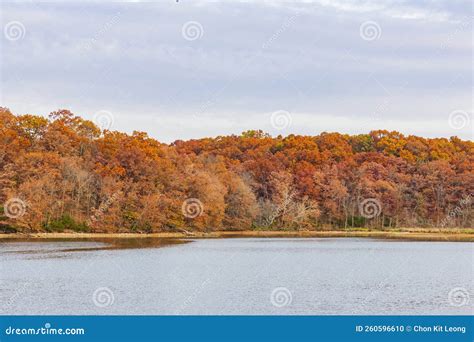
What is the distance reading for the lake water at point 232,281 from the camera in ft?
87.7

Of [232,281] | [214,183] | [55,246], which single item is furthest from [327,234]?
[232,281]

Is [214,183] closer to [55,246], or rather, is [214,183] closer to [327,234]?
[327,234]

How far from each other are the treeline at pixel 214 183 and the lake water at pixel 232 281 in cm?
1738

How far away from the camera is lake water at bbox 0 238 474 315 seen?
26.7m

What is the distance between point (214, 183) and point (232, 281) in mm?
43590

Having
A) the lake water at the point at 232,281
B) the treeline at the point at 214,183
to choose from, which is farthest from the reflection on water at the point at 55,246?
the treeline at the point at 214,183

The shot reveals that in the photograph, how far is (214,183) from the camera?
7706 centimetres

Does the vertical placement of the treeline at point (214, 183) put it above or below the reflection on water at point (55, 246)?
above

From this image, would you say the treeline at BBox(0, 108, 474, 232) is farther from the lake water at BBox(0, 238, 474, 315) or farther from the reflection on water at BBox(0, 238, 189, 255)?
the lake water at BBox(0, 238, 474, 315)

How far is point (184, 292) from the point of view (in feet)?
99.2

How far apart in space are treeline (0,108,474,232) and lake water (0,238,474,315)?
57.0 feet

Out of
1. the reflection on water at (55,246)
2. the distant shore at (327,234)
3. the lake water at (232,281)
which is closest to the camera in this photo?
the lake water at (232,281)

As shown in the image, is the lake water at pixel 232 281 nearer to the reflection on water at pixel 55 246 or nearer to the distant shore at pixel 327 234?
the reflection on water at pixel 55 246
